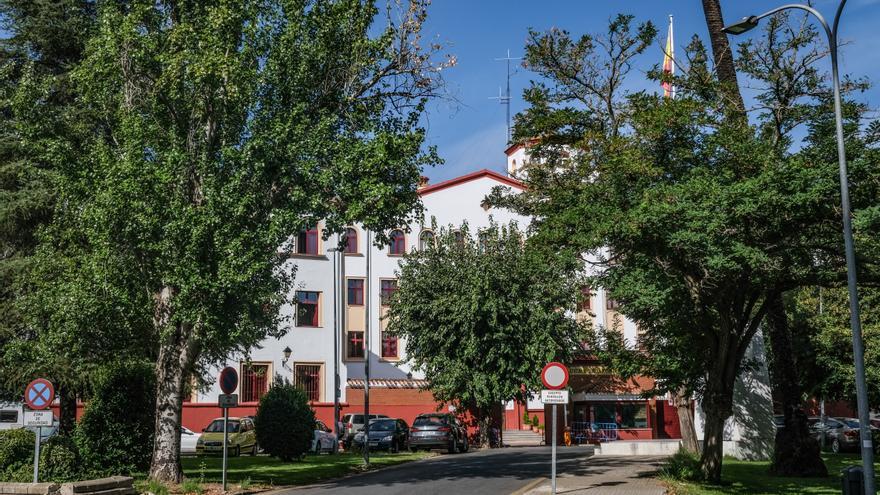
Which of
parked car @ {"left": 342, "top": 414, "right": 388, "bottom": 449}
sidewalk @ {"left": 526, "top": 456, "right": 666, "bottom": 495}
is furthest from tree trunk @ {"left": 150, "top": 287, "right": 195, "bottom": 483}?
parked car @ {"left": 342, "top": 414, "right": 388, "bottom": 449}

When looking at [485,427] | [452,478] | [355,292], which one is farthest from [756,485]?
[355,292]

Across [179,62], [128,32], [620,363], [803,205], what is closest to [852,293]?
[803,205]

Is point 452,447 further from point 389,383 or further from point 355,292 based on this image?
point 355,292

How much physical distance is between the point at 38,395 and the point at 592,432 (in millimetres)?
38565

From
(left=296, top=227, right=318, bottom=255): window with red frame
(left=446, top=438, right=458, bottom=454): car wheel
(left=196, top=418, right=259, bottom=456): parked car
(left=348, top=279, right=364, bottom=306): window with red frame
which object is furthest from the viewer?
(left=348, top=279, right=364, bottom=306): window with red frame

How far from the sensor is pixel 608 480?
72.0 feet

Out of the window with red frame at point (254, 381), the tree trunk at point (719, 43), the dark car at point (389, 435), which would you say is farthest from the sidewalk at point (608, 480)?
the window with red frame at point (254, 381)

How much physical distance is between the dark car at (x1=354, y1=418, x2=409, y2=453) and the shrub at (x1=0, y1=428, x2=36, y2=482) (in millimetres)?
20692

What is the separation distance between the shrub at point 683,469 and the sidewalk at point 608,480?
0.44m

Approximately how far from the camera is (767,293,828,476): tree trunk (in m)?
24.4

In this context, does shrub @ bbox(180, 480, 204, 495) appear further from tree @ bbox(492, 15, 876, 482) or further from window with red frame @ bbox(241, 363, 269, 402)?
window with red frame @ bbox(241, 363, 269, 402)

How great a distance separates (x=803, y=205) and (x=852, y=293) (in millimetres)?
2483

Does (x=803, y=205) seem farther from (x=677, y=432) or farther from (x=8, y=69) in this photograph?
(x=677, y=432)

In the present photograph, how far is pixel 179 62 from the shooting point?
19000 millimetres
